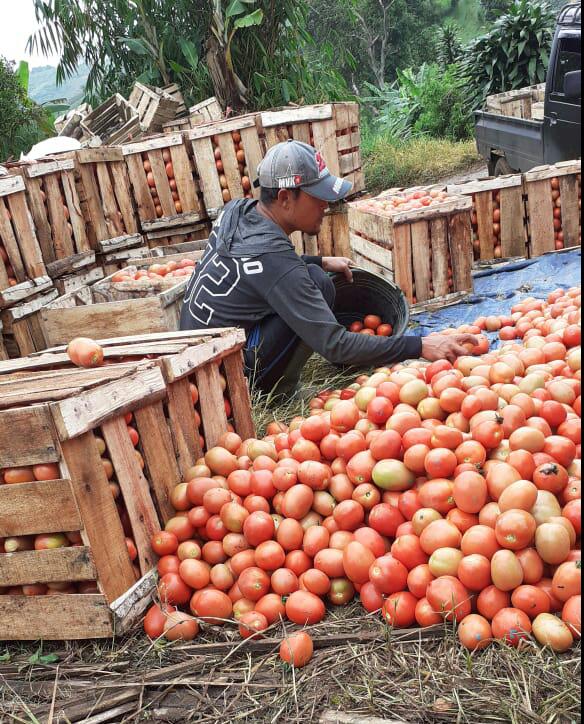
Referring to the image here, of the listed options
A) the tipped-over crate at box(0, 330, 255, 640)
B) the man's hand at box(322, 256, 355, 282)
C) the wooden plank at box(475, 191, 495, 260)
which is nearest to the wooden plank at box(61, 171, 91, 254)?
the man's hand at box(322, 256, 355, 282)

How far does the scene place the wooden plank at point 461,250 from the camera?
636 cm

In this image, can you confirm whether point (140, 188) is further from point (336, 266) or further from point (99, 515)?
point (99, 515)

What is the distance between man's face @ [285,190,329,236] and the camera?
4164 millimetres

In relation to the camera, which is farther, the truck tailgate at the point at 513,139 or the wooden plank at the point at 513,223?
the truck tailgate at the point at 513,139

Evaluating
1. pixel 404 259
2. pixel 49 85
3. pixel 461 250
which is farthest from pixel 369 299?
pixel 49 85

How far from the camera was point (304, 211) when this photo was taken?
166 inches

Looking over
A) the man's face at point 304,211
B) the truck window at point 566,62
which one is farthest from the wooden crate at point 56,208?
the truck window at point 566,62

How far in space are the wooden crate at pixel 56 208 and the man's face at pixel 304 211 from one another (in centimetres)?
332

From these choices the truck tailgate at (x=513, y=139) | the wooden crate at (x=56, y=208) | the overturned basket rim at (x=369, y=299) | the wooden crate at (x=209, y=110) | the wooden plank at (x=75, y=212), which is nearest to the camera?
the overturned basket rim at (x=369, y=299)

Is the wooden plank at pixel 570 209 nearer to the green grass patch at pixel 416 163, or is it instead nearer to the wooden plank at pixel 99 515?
the wooden plank at pixel 99 515

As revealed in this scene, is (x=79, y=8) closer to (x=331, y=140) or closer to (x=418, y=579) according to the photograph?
→ (x=331, y=140)

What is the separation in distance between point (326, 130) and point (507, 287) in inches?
101

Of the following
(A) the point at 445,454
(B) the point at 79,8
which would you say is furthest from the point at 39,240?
(B) the point at 79,8

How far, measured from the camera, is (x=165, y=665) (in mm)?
2504
